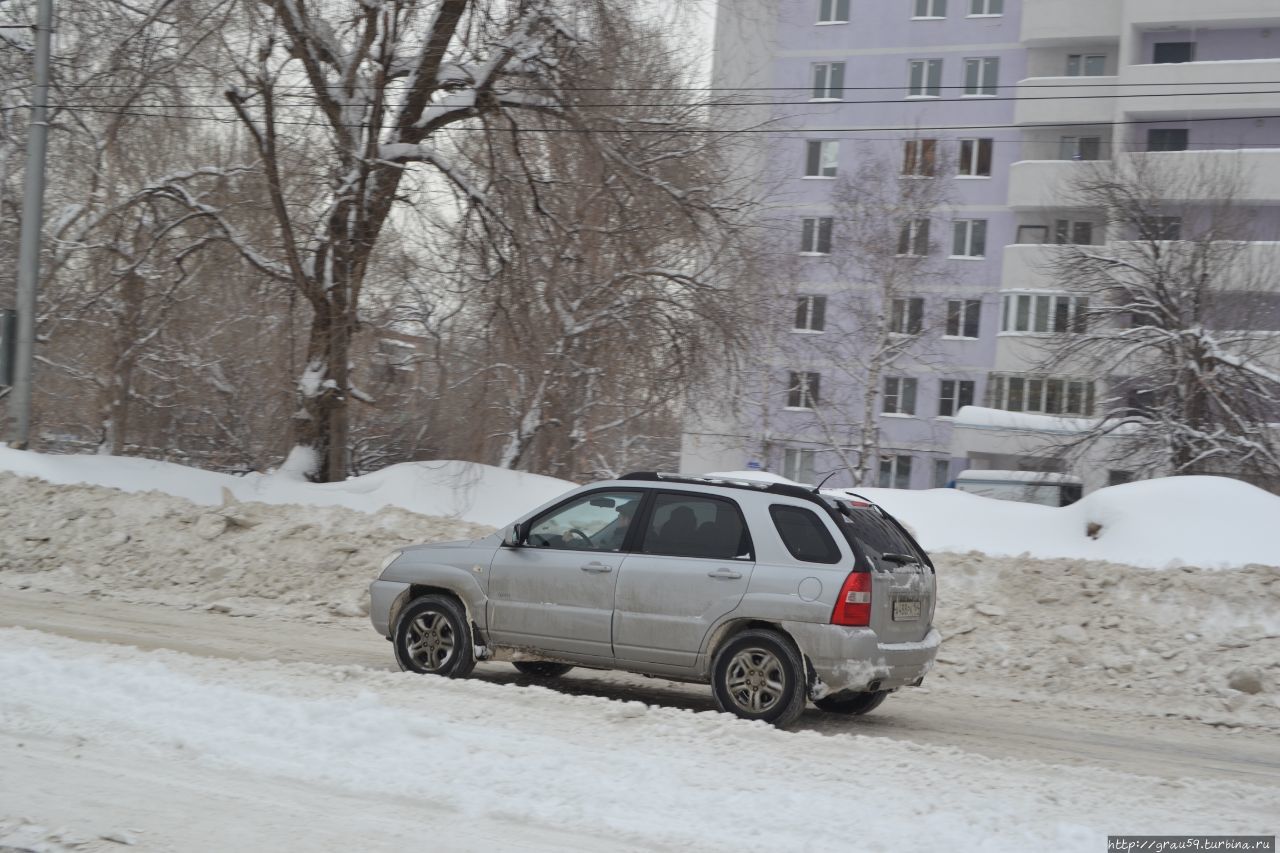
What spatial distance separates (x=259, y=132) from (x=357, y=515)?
235 inches

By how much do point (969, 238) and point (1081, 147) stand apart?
5129mm

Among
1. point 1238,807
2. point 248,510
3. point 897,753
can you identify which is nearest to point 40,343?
point 248,510

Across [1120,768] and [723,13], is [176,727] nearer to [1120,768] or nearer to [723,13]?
[1120,768]

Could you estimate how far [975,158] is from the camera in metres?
46.9

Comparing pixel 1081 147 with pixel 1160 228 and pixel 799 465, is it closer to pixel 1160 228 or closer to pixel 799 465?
pixel 799 465

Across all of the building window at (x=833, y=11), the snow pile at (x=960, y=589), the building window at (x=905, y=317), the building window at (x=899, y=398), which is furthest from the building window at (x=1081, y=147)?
the snow pile at (x=960, y=589)

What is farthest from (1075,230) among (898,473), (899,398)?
(898,473)

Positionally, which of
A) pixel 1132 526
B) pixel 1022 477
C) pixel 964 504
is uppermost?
pixel 1022 477

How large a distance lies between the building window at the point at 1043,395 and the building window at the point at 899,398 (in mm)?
3124

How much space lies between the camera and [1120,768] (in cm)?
822

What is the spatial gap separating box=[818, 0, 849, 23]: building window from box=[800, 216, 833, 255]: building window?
8.75 m

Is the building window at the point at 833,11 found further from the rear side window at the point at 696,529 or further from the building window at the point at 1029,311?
the rear side window at the point at 696,529

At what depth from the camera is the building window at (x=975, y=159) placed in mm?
46844

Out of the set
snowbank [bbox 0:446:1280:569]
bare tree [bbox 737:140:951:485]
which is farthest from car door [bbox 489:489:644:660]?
bare tree [bbox 737:140:951:485]
